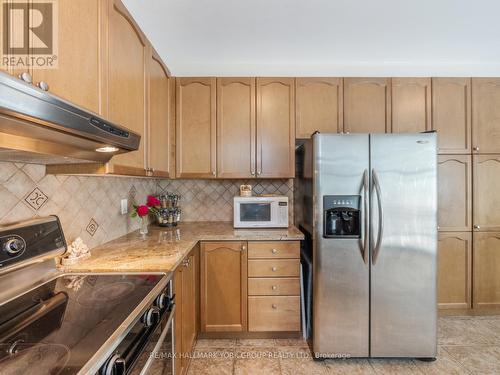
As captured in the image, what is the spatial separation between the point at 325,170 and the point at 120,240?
164 centimetres

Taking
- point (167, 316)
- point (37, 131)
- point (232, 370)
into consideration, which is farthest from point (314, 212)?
point (37, 131)

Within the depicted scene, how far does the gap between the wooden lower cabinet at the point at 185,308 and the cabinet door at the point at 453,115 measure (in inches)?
98.4

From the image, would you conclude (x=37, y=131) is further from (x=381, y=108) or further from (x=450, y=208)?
(x=450, y=208)

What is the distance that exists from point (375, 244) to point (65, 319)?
1.82 m

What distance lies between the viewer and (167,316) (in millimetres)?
1161

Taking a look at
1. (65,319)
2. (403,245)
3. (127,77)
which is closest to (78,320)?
(65,319)

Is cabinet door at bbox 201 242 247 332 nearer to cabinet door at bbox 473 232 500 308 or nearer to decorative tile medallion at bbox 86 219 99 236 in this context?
decorative tile medallion at bbox 86 219 99 236

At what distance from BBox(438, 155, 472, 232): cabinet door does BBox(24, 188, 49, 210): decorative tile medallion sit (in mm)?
3078

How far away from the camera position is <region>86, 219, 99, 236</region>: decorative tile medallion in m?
1.58

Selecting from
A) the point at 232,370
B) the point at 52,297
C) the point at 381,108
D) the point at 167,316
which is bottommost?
the point at 232,370

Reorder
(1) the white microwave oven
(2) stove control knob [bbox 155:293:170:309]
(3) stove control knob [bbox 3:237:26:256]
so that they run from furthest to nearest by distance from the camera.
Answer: (1) the white microwave oven, (2) stove control knob [bbox 155:293:170:309], (3) stove control knob [bbox 3:237:26:256]

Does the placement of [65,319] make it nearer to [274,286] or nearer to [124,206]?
[124,206]

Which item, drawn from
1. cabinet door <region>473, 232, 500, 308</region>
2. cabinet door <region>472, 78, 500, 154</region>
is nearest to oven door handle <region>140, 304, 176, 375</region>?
cabinet door <region>473, 232, 500, 308</region>

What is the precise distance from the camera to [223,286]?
202 cm
